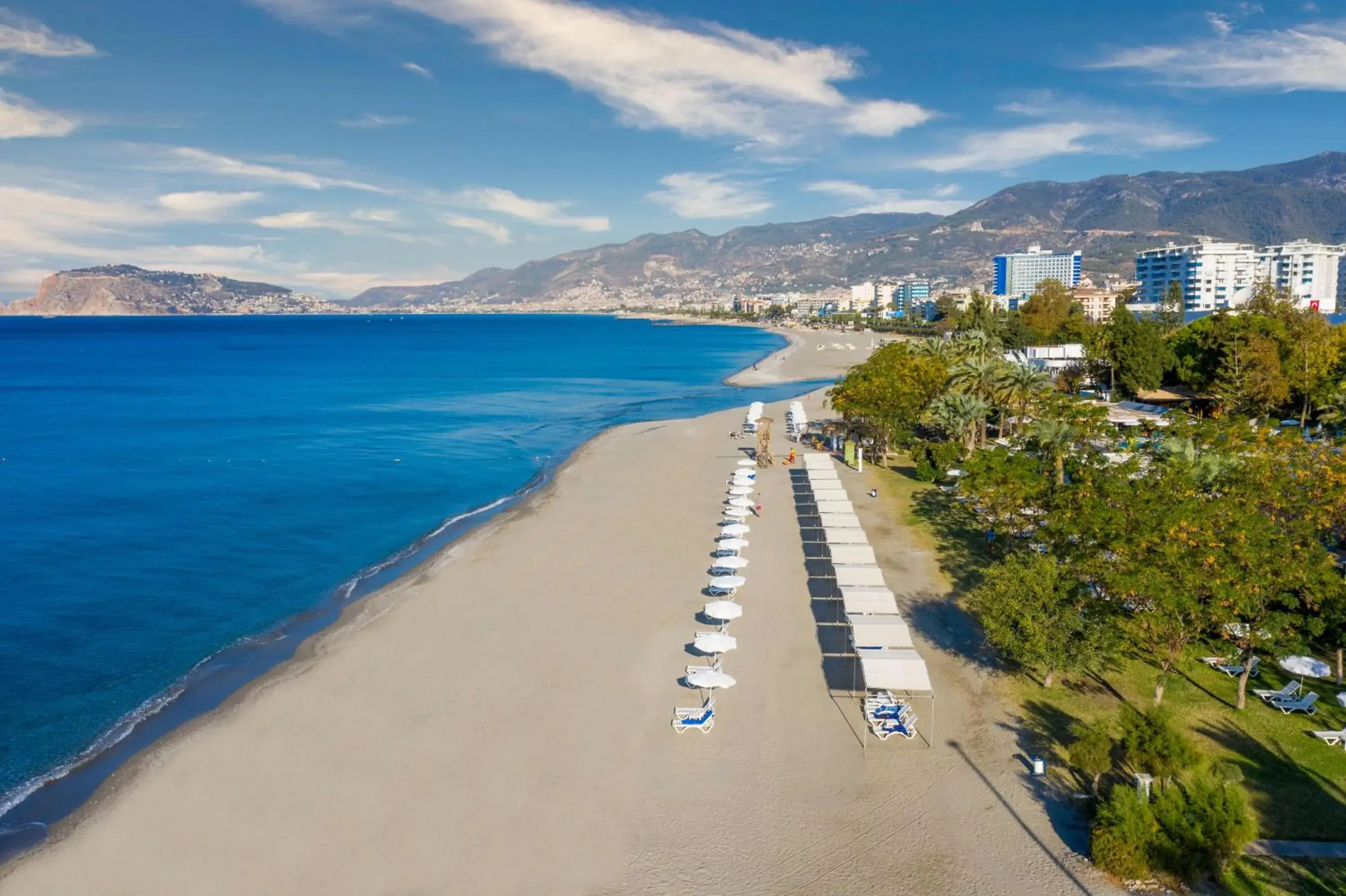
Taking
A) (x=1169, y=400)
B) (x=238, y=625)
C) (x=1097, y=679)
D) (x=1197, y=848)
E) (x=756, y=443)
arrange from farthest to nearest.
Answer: (x=1169, y=400), (x=756, y=443), (x=238, y=625), (x=1097, y=679), (x=1197, y=848)

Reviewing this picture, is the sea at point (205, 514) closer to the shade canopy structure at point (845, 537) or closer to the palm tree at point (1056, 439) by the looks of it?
the shade canopy structure at point (845, 537)

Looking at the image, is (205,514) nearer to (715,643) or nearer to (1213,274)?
(715,643)

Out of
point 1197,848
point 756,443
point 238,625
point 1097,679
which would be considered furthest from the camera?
point 756,443

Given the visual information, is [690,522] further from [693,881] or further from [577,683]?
[693,881]

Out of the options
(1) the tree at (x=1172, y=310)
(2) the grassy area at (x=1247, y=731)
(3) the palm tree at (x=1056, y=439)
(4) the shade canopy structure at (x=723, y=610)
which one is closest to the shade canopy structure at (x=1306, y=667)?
(2) the grassy area at (x=1247, y=731)

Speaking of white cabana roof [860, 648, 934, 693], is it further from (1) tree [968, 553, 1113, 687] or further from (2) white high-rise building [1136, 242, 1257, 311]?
(2) white high-rise building [1136, 242, 1257, 311]

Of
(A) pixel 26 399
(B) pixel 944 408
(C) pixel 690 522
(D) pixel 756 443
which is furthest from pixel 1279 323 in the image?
(A) pixel 26 399
